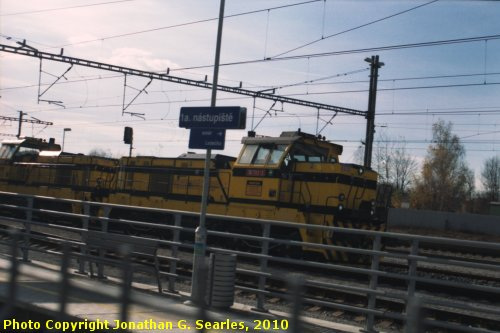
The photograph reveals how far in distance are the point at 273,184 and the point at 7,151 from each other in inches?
652

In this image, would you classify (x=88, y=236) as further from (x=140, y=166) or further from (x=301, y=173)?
(x=140, y=166)

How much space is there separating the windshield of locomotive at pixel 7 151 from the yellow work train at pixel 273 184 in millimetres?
8636

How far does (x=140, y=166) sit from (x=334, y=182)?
7.60 metres

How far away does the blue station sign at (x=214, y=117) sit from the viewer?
838 cm

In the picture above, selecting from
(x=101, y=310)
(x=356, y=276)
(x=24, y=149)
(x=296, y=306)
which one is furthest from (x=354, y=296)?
(x=24, y=149)

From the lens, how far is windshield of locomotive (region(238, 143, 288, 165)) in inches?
630

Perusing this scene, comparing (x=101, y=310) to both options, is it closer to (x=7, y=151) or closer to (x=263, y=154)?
(x=263, y=154)

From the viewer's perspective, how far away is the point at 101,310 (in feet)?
15.2

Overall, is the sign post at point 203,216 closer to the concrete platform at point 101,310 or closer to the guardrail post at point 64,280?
the concrete platform at point 101,310

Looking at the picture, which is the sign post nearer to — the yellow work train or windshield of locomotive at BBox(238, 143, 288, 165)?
the yellow work train

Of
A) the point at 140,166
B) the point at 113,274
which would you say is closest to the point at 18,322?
the point at 113,274

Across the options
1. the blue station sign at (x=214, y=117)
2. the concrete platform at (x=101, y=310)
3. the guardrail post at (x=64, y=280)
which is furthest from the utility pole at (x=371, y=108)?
the guardrail post at (x=64, y=280)

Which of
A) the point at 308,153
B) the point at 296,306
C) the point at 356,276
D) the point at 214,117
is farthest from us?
the point at 308,153

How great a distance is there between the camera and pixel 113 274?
10.5 m
